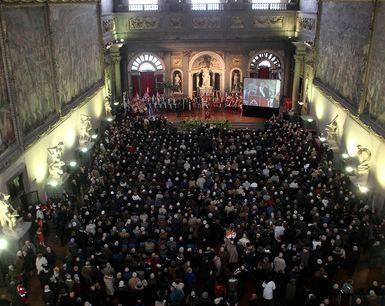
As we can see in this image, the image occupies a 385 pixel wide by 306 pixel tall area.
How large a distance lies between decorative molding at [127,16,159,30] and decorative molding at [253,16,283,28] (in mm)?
7396

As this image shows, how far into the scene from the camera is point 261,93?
31.3 metres

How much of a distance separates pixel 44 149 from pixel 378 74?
1449 centimetres

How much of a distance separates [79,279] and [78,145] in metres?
12.6

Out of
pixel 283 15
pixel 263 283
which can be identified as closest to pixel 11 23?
pixel 263 283

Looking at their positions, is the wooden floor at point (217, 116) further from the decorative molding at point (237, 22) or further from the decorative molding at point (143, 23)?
the decorative molding at point (143, 23)

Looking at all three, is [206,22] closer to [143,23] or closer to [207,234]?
[143,23]

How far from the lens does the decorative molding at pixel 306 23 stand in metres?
29.5

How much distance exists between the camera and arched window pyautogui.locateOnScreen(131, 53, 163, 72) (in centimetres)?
3525

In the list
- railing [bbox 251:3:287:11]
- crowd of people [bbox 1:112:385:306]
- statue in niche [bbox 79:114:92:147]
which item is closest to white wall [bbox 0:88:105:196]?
statue in niche [bbox 79:114:92:147]

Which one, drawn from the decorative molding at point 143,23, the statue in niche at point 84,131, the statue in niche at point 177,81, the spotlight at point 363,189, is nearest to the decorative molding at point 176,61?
the statue in niche at point 177,81

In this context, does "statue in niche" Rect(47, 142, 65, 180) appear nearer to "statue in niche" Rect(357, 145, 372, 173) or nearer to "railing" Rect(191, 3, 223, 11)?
"statue in niche" Rect(357, 145, 372, 173)

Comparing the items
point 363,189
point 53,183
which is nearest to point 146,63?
point 53,183

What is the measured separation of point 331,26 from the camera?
2566 centimetres

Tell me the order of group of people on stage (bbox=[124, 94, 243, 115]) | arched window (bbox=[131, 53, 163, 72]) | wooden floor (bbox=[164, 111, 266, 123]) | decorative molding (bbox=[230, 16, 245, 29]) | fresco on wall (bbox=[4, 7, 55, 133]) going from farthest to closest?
arched window (bbox=[131, 53, 163, 72])
group of people on stage (bbox=[124, 94, 243, 115])
decorative molding (bbox=[230, 16, 245, 29])
wooden floor (bbox=[164, 111, 266, 123])
fresco on wall (bbox=[4, 7, 55, 133])
